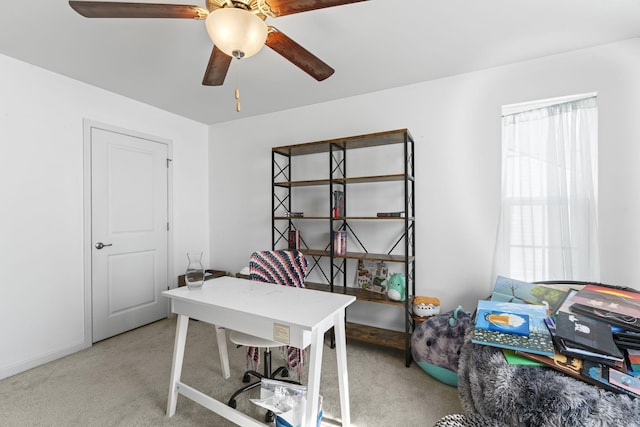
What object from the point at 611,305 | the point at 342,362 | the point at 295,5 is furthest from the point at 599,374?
the point at 295,5

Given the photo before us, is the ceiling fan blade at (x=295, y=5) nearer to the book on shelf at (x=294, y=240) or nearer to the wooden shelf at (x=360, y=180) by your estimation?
the wooden shelf at (x=360, y=180)

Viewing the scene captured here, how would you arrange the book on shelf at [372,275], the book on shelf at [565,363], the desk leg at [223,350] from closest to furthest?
the book on shelf at [565,363]
the desk leg at [223,350]
the book on shelf at [372,275]

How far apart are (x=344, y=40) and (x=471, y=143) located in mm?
1426

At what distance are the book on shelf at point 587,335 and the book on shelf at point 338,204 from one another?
1.88 m

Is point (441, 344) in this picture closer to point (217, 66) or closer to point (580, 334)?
point (580, 334)

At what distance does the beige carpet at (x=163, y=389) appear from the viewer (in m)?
1.78

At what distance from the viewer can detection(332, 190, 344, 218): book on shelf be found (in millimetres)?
2879

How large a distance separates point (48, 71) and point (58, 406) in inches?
107

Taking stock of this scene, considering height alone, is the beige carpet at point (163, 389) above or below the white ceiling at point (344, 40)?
below

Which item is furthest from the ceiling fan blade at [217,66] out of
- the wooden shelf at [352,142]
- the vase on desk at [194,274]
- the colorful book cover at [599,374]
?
the colorful book cover at [599,374]

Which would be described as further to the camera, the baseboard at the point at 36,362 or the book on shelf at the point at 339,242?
the book on shelf at the point at 339,242

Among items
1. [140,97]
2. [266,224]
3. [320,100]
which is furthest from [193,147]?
[320,100]

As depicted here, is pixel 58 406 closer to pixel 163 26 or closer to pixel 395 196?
pixel 163 26

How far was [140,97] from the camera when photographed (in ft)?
10.1
